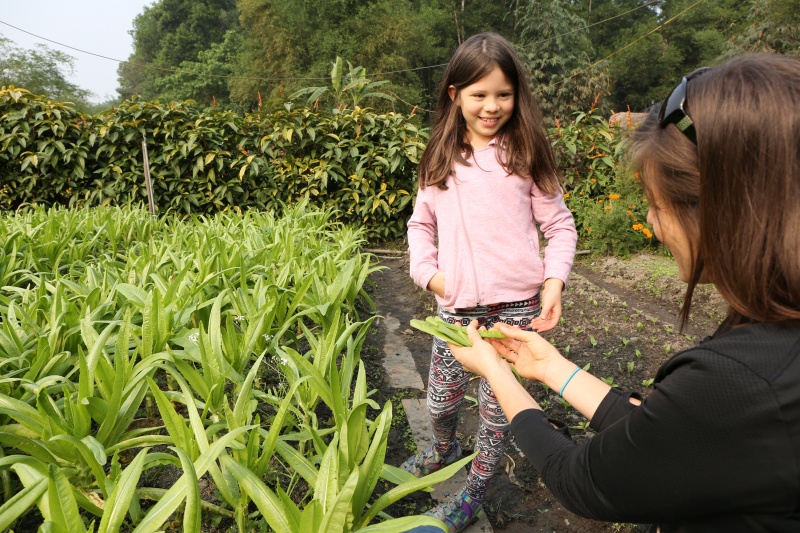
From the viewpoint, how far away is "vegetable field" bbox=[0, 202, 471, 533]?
1028 mm

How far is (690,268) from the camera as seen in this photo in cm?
81

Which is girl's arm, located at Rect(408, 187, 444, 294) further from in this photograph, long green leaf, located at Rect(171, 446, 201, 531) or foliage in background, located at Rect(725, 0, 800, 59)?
foliage in background, located at Rect(725, 0, 800, 59)

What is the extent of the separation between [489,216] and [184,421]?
1000mm

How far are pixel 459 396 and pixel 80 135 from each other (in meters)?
6.29

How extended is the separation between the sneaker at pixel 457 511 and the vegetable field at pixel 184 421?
206 millimetres

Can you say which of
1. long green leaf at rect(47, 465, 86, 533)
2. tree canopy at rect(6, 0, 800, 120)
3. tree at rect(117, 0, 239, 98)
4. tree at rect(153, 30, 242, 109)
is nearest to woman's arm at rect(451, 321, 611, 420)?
long green leaf at rect(47, 465, 86, 533)

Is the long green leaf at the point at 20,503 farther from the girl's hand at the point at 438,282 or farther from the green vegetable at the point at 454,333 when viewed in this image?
the girl's hand at the point at 438,282

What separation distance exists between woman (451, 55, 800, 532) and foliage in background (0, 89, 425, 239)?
17.9 ft

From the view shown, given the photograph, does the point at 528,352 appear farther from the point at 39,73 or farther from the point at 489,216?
the point at 39,73

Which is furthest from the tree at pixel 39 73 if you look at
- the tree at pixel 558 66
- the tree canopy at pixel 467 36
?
the tree at pixel 558 66

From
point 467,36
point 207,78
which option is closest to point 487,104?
point 467,36

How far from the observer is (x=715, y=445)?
0.67 m

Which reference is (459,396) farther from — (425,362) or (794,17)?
(794,17)

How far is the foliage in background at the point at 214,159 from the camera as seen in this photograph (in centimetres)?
612
